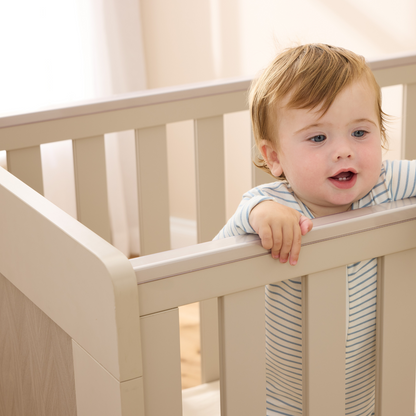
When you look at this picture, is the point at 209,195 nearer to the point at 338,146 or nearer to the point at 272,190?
the point at 272,190

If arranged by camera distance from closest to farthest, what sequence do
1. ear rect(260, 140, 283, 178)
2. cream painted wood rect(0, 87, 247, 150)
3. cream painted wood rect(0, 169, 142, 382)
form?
cream painted wood rect(0, 169, 142, 382) < ear rect(260, 140, 283, 178) < cream painted wood rect(0, 87, 247, 150)

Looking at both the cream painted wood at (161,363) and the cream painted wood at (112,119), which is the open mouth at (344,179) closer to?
the cream painted wood at (161,363)

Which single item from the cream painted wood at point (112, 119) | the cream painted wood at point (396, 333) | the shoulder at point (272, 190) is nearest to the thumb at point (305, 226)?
the cream painted wood at point (396, 333)

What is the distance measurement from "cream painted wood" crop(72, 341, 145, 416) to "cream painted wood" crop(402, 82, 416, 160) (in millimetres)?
942

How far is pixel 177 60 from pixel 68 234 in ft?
5.62

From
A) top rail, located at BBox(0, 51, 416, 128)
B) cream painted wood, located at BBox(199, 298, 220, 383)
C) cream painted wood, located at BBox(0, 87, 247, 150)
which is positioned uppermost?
top rail, located at BBox(0, 51, 416, 128)

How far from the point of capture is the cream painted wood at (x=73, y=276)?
0.56m

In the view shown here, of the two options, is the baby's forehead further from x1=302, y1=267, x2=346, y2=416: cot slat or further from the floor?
the floor

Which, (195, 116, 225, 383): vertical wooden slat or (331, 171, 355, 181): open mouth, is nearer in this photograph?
(331, 171, 355, 181): open mouth

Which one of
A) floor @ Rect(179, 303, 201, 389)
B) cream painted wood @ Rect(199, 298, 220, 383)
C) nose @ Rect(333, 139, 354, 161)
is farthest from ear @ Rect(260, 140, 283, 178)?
floor @ Rect(179, 303, 201, 389)

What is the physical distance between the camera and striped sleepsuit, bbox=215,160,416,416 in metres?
0.82

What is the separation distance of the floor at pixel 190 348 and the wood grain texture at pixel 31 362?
0.78 m

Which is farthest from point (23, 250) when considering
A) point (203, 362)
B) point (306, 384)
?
point (203, 362)

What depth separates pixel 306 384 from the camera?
70 cm
